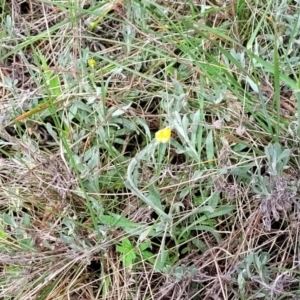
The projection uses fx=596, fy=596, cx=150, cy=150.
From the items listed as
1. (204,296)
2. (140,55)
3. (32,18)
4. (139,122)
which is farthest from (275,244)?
(32,18)

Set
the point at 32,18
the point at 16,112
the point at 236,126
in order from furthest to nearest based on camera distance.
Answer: the point at 32,18 < the point at 16,112 < the point at 236,126

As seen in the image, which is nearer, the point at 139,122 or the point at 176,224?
the point at 176,224

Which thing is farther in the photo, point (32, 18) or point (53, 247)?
point (32, 18)

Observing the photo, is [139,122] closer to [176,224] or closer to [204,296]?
[176,224]

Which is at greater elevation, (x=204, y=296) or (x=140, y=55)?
(x=140, y=55)

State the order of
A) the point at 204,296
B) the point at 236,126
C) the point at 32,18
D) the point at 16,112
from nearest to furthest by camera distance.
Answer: the point at 204,296
the point at 236,126
the point at 16,112
the point at 32,18

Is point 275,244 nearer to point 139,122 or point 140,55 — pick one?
point 139,122

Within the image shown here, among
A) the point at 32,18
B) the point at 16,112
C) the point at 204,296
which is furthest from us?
the point at 32,18

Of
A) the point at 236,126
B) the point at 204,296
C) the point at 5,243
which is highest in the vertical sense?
the point at 236,126

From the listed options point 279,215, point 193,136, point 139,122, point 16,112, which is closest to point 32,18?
point 16,112
